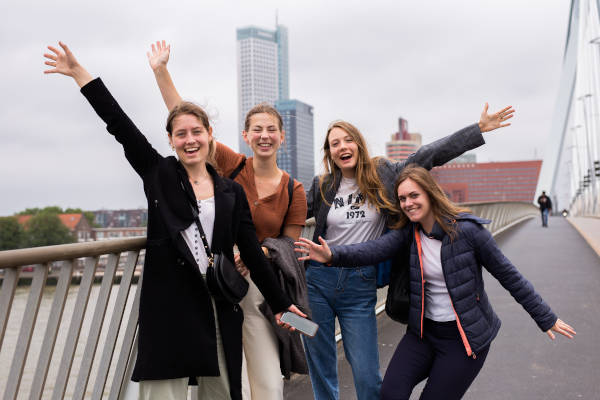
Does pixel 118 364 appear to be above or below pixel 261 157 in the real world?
below

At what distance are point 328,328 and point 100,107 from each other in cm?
171

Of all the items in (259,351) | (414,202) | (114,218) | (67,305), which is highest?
(414,202)

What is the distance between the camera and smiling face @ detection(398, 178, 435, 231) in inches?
107

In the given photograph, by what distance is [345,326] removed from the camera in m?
2.96

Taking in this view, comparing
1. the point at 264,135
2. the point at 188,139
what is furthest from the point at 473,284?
the point at 188,139

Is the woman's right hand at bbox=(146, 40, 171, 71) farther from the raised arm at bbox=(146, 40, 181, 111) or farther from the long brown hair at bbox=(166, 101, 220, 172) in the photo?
the long brown hair at bbox=(166, 101, 220, 172)

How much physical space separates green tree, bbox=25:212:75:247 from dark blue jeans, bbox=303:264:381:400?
3314 inches

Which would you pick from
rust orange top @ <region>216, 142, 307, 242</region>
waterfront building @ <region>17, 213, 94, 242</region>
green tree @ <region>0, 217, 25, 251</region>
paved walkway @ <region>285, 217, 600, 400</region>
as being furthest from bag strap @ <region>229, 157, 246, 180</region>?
waterfront building @ <region>17, 213, 94, 242</region>

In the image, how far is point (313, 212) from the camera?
3.22m

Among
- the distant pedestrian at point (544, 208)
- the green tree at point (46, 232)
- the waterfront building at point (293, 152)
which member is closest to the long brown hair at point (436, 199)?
the waterfront building at point (293, 152)

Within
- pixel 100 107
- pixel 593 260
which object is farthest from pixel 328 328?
pixel 593 260

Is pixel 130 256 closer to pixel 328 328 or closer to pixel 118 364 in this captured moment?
pixel 118 364

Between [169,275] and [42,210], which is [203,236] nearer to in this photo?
[169,275]

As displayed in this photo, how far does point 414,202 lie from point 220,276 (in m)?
1.07
